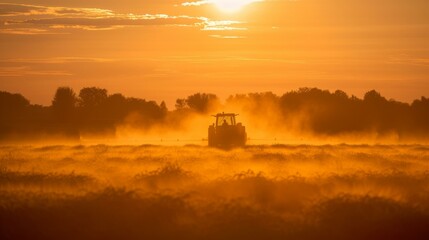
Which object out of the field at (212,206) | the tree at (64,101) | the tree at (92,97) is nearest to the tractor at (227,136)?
the field at (212,206)

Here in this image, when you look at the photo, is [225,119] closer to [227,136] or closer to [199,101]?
[227,136]

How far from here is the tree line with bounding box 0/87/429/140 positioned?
88.6 meters

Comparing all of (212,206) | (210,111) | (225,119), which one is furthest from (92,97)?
(212,206)

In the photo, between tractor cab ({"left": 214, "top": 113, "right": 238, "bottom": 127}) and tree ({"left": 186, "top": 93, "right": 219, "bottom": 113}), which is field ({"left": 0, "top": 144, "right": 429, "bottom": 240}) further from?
tree ({"left": 186, "top": 93, "right": 219, "bottom": 113})

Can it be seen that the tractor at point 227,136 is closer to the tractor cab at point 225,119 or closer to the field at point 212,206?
the tractor cab at point 225,119

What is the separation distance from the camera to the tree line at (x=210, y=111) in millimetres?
88562

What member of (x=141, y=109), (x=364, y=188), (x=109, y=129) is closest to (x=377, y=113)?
(x=109, y=129)

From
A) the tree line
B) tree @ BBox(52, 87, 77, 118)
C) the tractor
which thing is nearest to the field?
the tractor

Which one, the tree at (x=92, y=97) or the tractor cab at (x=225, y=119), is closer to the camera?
the tractor cab at (x=225, y=119)

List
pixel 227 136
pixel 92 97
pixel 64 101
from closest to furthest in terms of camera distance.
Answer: pixel 227 136 → pixel 64 101 → pixel 92 97

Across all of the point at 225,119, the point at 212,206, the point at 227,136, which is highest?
the point at 225,119

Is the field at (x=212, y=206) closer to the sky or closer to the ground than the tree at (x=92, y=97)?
closer to the ground

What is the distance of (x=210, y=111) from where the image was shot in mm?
162750

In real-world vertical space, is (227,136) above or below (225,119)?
below
